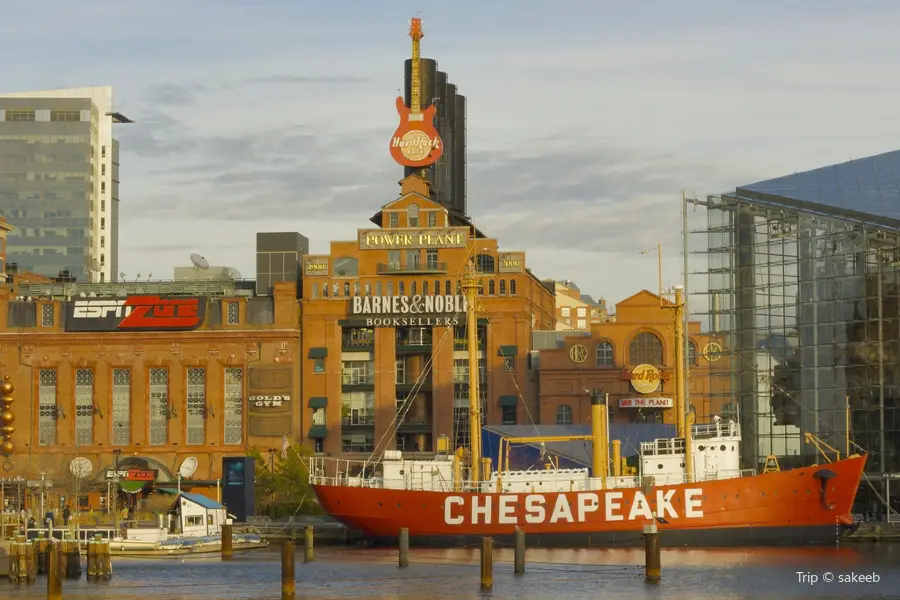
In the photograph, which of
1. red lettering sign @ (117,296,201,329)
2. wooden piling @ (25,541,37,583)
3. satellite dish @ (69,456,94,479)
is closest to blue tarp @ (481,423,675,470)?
red lettering sign @ (117,296,201,329)

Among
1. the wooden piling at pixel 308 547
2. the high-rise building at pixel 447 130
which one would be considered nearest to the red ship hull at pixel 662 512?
the wooden piling at pixel 308 547

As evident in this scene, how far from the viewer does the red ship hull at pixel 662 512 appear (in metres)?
94.2

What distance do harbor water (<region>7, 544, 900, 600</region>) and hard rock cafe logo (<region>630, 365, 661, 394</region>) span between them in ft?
129

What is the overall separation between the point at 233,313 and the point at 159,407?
9.83 meters

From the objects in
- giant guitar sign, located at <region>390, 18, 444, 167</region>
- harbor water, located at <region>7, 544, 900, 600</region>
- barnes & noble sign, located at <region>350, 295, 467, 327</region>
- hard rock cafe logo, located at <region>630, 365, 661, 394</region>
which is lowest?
harbor water, located at <region>7, 544, 900, 600</region>

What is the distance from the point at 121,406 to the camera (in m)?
143

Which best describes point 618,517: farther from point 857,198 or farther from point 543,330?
point 543,330

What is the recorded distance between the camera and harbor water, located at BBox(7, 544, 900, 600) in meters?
71.9

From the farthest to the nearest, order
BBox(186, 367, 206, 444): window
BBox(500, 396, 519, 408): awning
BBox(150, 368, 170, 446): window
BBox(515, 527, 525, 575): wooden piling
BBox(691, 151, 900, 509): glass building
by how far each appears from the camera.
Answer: BBox(150, 368, 170, 446): window, BBox(186, 367, 206, 444): window, BBox(500, 396, 519, 408): awning, BBox(691, 151, 900, 509): glass building, BBox(515, 527, 525, 575): wooden piling

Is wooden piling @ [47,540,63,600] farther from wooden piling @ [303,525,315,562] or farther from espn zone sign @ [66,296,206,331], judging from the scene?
espn zone sign @ [66,296,206,331]

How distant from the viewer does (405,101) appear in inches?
5994

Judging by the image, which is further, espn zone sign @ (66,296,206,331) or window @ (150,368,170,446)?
espn zone sign @ (66,296,206,331)

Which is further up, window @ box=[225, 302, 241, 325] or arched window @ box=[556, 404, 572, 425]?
window @ box=[225, 302, 241, 325]

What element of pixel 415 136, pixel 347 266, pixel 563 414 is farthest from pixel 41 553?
pixel 415 136
